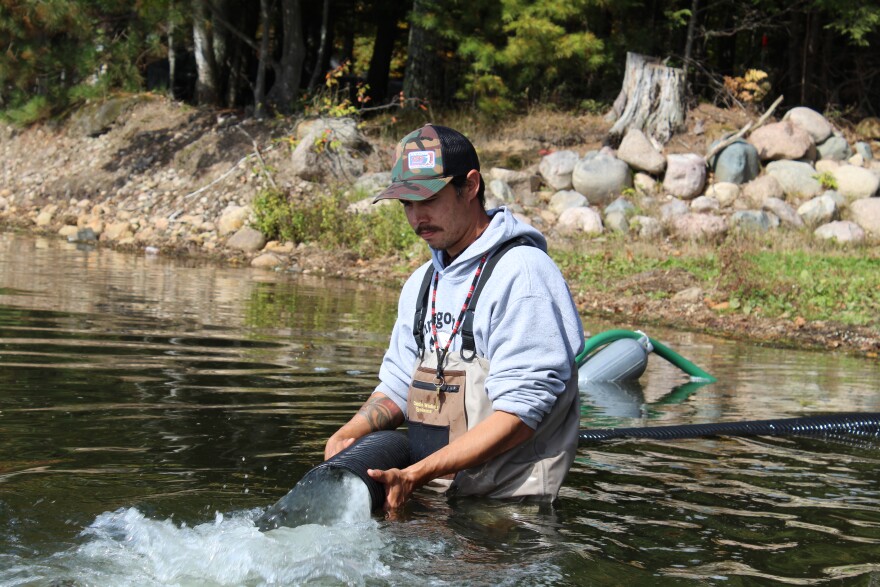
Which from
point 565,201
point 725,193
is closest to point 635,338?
point 565,201

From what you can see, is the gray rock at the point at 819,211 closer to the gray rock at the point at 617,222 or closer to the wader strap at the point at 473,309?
the gray rock at the point at 617,222

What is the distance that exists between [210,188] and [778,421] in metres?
16.4

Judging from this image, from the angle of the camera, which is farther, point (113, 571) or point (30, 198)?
point (30, 198)

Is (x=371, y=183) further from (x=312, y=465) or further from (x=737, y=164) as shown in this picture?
(x=312, y=465)

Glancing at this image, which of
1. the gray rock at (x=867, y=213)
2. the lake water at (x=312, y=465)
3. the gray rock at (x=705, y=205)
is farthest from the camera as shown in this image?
the gray rock at (x=705, y=205)

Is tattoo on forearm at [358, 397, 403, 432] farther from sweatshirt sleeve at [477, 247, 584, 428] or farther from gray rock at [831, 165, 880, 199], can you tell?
gray rock at [831, 165, 880, 199]

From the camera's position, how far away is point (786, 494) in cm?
548

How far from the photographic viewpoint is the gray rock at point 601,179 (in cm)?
1919

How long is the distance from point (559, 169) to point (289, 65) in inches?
304

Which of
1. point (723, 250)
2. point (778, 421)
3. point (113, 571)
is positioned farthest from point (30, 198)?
point (113, 571)

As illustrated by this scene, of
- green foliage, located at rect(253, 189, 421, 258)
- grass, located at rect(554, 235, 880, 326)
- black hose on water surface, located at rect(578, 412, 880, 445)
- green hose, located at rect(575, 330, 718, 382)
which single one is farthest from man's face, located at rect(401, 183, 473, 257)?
green foliage, located at rect(253, 189, 421, 258)

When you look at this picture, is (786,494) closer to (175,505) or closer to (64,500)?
(175,505)

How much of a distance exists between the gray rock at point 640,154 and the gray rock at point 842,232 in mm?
3228

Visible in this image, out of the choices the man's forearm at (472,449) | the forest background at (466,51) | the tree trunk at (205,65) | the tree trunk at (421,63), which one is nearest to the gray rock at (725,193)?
the forest background at (466,51)
